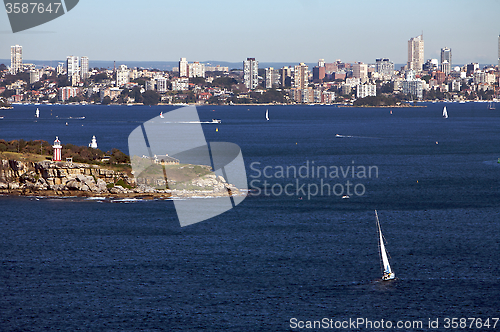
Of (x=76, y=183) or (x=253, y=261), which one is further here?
(x=76, y=183)

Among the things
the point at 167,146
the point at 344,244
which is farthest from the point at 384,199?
the point at 167,146

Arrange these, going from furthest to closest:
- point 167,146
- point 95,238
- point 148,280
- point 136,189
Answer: point 167,146 < point 136,189 < point 95,238 < point 148,280

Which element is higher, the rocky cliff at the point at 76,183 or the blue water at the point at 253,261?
the rocky cliff at the point at 76,183

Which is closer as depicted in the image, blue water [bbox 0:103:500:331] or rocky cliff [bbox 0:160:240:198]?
blue water [bbox 0:103:500:331]

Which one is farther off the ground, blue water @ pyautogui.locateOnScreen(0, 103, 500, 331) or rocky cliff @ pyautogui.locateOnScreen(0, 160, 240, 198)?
rocky cliff @ pyautogui.locateOnScreen(0, 160, 240, 198)

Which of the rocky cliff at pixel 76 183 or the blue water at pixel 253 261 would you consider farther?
the rocky cliff at pixel 76 183

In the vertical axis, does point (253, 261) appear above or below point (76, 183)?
below

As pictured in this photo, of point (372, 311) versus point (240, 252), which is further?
point (240, 252)

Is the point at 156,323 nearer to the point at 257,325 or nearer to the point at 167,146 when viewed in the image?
the point at 257,325
